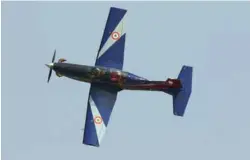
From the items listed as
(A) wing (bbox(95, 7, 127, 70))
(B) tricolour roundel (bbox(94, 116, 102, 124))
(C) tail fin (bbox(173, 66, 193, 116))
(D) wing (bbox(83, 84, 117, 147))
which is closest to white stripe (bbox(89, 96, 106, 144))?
(D) wing (bbox(83, 84, 117, 147))

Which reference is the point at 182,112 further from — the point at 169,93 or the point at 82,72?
the point at 82,72

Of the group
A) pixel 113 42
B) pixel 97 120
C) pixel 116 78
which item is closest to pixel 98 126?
pixel 97 120

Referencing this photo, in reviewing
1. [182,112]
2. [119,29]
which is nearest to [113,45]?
[119,29]

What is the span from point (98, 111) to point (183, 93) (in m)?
4.36

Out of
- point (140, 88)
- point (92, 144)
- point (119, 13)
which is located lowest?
point (92, 144)

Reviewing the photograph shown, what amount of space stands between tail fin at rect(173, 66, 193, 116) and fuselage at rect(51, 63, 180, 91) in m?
0.39

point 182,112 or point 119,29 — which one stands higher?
point 119,29

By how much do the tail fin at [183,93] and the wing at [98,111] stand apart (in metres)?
3.22

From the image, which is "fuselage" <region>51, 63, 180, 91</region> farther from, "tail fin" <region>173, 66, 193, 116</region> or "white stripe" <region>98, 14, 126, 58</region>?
"white stripe" <region>98, 14, 126, 58</region>

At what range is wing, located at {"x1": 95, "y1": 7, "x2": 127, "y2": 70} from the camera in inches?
2125

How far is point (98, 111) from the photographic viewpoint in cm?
5359

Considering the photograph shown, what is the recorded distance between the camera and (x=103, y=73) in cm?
5334

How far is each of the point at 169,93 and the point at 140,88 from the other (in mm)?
1488

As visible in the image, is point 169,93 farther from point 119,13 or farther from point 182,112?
point 119,13
